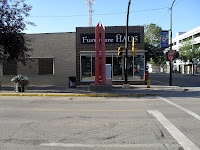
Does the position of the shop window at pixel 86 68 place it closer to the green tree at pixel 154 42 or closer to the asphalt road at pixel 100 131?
the asphalt road at pixel 100 131

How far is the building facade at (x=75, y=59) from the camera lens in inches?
747

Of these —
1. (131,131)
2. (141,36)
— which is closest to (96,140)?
(131,131)

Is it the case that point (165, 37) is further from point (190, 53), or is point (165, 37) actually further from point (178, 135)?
point (190, 53)

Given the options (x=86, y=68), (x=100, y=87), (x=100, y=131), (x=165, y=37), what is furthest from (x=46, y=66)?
(x=100, y=131)

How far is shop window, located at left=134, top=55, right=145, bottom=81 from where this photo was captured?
744 inches

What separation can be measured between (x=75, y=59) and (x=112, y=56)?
4.12m

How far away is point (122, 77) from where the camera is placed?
19.0 meters

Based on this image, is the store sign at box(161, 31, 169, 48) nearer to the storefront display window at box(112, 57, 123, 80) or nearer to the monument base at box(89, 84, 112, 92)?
the storefront display window at box(112, 57, 123, 80)

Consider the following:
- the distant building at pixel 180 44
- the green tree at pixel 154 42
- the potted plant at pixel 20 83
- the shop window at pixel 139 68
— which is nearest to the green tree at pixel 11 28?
the potted plant at pixel 20 83

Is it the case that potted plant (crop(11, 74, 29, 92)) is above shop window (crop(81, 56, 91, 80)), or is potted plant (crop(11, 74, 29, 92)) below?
below

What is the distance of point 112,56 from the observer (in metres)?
18.8

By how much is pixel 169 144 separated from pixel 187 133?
98cm

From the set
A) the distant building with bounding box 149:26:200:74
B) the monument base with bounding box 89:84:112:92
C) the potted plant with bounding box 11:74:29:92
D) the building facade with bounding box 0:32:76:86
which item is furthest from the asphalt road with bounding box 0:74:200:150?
the distant building with bounding box 149:26:200:74

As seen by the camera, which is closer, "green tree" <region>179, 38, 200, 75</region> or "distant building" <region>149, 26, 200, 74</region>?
"green tree" <region>179, 38, 200, 75</region>
